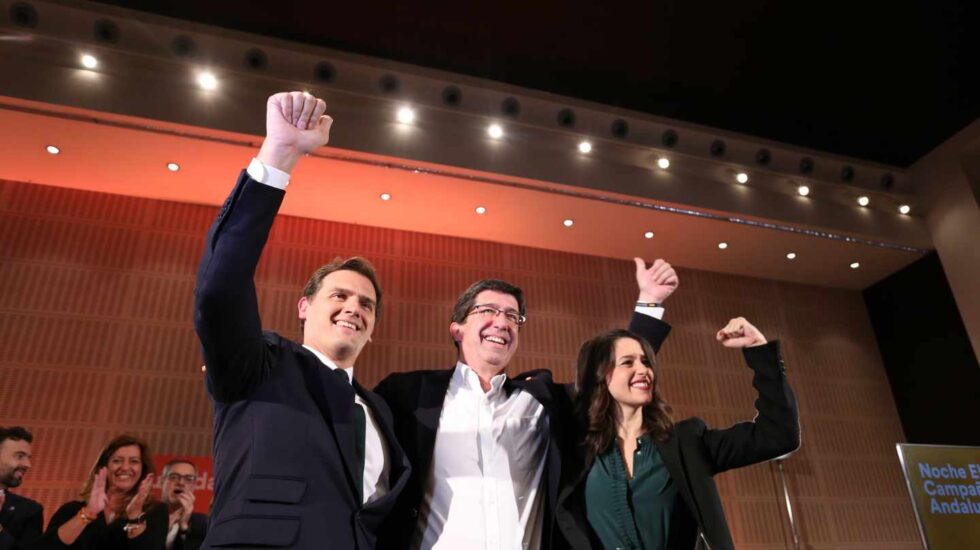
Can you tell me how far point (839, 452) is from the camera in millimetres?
9805

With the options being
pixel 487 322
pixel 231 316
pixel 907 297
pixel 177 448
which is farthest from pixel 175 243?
pixel 907 297

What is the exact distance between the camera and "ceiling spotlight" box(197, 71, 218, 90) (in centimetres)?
725

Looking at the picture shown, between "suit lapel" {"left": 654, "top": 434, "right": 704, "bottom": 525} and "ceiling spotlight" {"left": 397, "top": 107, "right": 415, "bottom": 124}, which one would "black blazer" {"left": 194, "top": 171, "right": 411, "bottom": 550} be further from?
"ceiling spotlight" {"left": 397, "top": 107, "right": 415, "bottom": 124}

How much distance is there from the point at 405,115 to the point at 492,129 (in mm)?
1124

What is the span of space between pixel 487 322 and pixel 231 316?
1.31m

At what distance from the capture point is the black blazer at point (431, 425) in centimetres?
247

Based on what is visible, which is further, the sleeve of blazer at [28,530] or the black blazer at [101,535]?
the sleeve of blazer at [28,530]

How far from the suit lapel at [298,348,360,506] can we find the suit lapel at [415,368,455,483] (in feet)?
1.73

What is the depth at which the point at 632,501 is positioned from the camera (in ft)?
8.13

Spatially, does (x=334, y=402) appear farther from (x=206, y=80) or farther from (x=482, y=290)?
(x=206, y=80)

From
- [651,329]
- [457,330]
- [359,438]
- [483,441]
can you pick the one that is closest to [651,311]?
[651,329]

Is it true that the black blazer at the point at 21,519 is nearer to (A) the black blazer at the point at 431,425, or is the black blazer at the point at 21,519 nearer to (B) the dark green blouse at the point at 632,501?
(A) the black blazer at the point at 431,425

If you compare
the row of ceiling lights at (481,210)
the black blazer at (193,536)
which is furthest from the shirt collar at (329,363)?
the row of ceiling lights at (481,210)

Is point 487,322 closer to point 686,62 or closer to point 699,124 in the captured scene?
point 686,62
